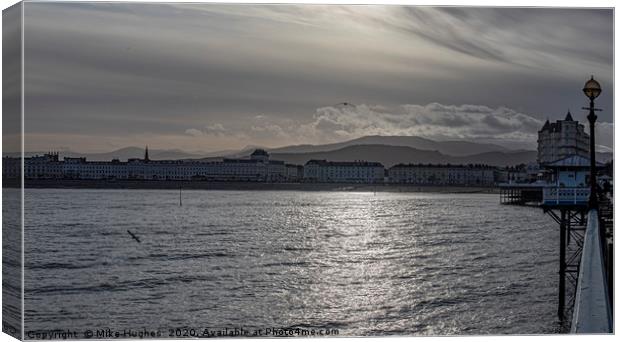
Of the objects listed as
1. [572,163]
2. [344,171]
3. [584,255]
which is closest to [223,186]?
[344,171]

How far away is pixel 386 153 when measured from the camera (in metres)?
9.88

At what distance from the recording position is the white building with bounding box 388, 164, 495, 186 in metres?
10.6

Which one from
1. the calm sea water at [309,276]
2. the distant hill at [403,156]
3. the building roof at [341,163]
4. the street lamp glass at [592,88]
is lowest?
the calm sea water at [309,276]


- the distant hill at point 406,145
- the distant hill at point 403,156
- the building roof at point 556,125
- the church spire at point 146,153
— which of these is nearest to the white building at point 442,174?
the distant hill at point 403,156

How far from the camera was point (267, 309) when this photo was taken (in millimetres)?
9898

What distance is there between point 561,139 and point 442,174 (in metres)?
1.86

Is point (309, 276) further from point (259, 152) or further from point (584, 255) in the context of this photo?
point (584, 255)

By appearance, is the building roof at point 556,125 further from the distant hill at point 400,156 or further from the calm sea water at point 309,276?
the calm sea water at point 309,276

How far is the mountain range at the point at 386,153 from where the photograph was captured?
381 inches

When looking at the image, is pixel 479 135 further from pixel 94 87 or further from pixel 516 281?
pixel 94 87

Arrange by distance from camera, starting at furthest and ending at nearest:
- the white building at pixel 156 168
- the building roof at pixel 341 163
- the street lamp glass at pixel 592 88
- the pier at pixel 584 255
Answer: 1. the building roof at pixel 341 163
2. the street lamp glass at pixel 592 88
3. the white building at pixel 156 168
4. the pier at pixel 584 255

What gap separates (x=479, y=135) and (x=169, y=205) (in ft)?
30.6

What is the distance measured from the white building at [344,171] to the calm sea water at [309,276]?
0.73ft

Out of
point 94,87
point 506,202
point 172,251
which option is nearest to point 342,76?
point 94,87
